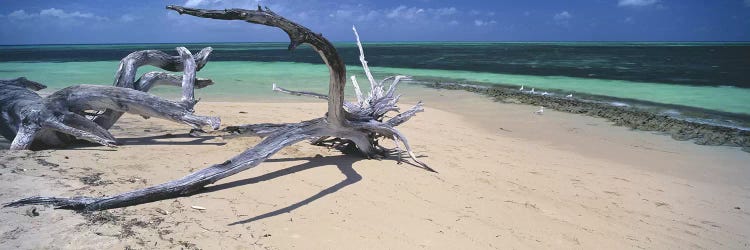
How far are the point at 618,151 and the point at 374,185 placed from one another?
454cm

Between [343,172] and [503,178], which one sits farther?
[503,178]

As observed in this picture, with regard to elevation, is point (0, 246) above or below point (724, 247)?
above

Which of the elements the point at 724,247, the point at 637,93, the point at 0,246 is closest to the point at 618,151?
the point at 724,247

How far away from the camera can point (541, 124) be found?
920 cm

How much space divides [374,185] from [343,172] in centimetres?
43

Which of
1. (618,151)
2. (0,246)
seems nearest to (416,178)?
(0,246)

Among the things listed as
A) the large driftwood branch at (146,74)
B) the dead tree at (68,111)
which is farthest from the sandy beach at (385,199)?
the large driftwood branch at (146,74)

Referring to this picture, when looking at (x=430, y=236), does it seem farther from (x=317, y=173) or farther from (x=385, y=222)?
(x=317, y=173)

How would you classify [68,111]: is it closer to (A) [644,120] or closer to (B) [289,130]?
(B) [289,130]

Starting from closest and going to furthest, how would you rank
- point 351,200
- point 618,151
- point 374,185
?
point 351,200 → point 374,185 → point 618,151

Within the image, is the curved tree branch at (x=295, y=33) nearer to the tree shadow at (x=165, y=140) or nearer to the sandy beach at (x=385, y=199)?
the sandy beach at (x=385, y=199)

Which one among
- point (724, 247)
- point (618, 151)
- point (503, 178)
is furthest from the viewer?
point (618, 151)

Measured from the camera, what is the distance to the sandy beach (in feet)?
10.0

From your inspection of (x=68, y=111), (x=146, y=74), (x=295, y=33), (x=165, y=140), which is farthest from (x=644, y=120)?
(x=68, y=111)
